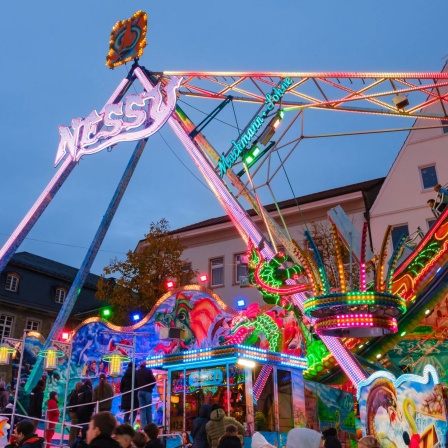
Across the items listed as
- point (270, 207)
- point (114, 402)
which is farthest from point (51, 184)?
point (270, 207)

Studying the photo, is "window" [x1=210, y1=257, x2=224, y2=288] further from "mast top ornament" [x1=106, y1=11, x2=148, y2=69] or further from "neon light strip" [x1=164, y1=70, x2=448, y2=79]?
"neon light strip" [x1=164, y1=70, x2=448, y2=79]

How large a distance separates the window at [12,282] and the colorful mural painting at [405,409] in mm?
31178

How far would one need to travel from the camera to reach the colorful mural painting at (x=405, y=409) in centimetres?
1052

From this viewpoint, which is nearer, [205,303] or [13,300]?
[205,303]

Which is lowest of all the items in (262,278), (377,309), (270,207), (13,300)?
(377,309)

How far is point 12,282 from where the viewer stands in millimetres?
38719

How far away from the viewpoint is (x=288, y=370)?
52.6 feet

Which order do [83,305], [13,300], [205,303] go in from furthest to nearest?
[83,305]
[13,300]
[205,303]

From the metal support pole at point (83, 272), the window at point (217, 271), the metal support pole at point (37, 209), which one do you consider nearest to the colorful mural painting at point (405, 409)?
the metal support pole at point (83, 272)

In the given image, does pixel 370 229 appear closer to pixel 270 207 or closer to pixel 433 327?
pixel 270 207

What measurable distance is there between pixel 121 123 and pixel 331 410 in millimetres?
12614

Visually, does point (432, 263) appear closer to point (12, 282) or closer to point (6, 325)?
point (6, 325)

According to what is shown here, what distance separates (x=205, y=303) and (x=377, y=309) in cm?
805

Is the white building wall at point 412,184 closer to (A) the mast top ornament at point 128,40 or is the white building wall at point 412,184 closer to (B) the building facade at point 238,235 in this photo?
(B) the building facade at point 238,235
